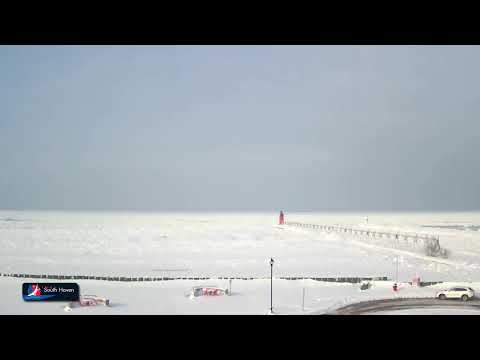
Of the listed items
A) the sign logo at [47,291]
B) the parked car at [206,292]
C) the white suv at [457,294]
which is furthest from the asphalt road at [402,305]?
the sign logo at [47,291]

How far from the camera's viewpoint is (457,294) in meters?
10.2

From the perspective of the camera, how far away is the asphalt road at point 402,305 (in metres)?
9.40

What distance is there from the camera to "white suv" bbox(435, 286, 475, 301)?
1019 cm

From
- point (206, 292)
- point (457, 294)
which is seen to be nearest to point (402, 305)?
point (457, 294)

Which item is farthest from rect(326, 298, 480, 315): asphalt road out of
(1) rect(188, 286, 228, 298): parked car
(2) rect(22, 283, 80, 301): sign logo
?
(2) rect(22, 283, 80, 301): sign logo

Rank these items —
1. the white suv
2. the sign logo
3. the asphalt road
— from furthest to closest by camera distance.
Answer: the white suv → the sign logo → the asphalt road

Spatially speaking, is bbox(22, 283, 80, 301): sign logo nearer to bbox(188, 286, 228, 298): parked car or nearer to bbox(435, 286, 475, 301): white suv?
bbox(188, 286, 228, 298): parked car

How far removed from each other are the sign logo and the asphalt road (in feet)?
22.8

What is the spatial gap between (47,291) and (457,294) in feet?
37.8

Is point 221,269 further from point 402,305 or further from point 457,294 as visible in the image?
point 457,294
